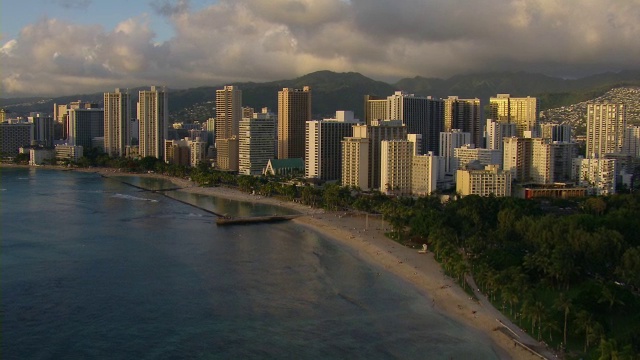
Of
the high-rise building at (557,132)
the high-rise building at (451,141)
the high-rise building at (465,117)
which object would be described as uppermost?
the high-rise building at (465,117)

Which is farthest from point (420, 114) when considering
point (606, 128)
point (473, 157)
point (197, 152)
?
point (197, 152)

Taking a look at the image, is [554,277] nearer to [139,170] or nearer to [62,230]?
[62,230]

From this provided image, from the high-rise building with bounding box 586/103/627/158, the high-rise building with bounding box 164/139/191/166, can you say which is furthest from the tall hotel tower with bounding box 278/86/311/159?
the high-rise building with bounding box 586/103/627/158

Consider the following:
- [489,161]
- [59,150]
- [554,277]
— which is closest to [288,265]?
[554,277]

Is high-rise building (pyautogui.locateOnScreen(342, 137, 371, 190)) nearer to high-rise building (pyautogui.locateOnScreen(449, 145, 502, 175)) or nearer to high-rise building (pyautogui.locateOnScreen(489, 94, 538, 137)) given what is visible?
high-rise building (pyautogui.locateOnScreen(449, 145, 502, 175))

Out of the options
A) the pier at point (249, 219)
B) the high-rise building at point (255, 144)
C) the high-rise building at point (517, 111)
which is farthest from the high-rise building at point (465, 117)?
the pier at point (249, 219)

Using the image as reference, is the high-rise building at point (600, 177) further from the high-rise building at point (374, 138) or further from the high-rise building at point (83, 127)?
the high-rise building at point (83, 127)
